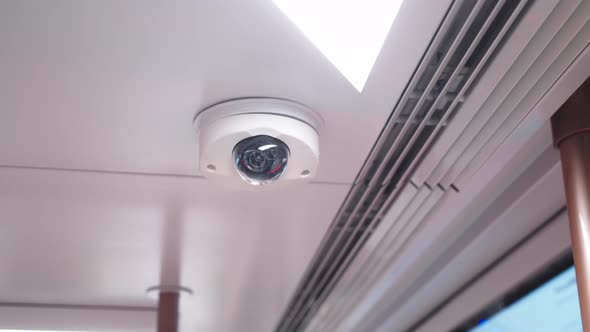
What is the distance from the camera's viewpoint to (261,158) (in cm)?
110

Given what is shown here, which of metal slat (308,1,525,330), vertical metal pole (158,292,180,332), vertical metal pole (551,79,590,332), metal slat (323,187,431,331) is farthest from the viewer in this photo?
vertical metal pole (158,292,180,332)

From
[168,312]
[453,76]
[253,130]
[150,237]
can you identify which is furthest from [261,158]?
[168,312]

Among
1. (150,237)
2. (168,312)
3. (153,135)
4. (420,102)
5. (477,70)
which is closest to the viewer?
(477,70)

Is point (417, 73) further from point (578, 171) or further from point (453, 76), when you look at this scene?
point (578, 171)

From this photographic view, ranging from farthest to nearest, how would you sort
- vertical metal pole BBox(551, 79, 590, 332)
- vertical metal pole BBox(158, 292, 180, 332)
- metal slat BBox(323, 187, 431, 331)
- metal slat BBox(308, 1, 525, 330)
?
vertical metal pole BBox(158, 292, 180, 332) < metal slat BBox(323, 187, 431, 331) < vertical metal pole BBox(551, 79, 590, 332) < metal slat BBox(308, 1, 525, 330)

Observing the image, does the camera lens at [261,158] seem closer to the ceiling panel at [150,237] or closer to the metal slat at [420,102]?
the metal slat at [420,102]

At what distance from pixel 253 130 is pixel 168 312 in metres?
Answer: 1.30

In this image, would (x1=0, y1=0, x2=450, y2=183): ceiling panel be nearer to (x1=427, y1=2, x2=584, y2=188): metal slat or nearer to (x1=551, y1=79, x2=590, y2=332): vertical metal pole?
(x1=427, y1=2, x2=584, y2=188): metal slat

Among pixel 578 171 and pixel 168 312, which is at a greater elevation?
pixel 168 312

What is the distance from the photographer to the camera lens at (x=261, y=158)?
109 cm

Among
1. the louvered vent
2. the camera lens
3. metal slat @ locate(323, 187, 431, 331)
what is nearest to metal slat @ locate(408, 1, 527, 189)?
the louvered vent

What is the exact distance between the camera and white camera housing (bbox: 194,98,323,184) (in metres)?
1.10

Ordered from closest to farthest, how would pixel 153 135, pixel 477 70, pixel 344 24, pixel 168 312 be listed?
1. pixel 344 24
2. pixel 477 70
3. pixel 153 135
4. pixel 168 312

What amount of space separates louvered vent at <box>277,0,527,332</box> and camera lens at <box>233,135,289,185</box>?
23 centimetres
